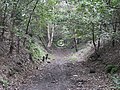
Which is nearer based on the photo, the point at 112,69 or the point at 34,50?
the point at 112,69

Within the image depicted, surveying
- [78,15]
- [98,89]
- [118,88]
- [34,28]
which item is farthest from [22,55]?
[118,88]

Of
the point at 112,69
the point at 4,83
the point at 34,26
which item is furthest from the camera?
the point at 34,26

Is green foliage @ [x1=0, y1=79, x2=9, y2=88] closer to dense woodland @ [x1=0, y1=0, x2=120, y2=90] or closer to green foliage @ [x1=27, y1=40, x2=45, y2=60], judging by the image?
dense woodland @ [x1=0, y1=0, x2=120, y2=90]

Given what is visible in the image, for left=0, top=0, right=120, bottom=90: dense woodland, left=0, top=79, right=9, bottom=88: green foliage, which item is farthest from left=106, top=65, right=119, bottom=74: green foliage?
left=0, top=79, right=9, bottom=88: green foliage

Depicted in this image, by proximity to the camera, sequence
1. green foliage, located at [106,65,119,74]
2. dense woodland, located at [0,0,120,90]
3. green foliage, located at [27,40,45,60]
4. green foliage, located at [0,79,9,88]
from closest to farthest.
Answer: green foliage, located at [0,79,9,88] → dense woodland, located at [0,0,120,90] → green foliage, located at [106,65,119,74] → green foliage, located at [27,40,45,60]

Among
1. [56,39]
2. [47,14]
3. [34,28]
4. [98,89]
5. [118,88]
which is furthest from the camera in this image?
[56,39]

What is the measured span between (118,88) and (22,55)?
10551 millimetres

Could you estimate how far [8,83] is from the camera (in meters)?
11.0

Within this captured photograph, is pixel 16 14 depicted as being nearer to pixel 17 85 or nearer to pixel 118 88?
pixel 17 85

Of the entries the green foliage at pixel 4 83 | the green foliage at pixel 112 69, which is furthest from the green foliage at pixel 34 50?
the green foliage at pixel 4 83

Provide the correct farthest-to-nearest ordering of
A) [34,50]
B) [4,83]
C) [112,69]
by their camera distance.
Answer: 1. [34,50]
2. [112,69]
3. [4,83]

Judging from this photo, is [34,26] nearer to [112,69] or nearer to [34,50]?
[34,50]

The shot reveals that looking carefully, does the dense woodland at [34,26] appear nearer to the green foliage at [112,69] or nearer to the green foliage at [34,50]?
the green foliage at [112,69]

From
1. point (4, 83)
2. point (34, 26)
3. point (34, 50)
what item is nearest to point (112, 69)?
point (4, 83)
